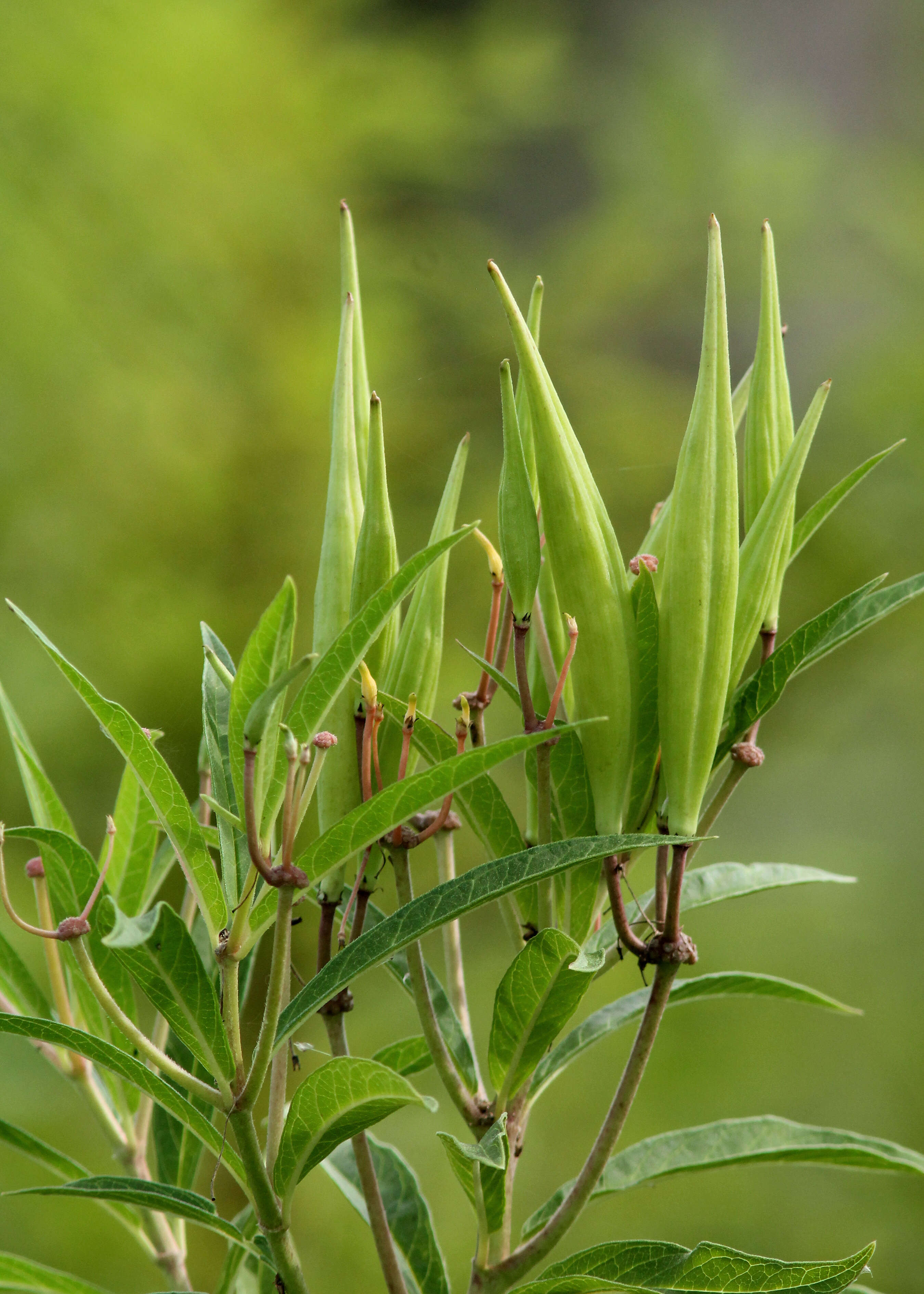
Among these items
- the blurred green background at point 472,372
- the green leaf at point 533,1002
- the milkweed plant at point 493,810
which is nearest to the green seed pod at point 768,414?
the milkweed plant at point 493,810

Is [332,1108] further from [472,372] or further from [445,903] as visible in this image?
[472,372]

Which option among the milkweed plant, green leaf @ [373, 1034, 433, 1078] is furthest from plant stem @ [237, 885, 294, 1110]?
green leaf @ [373, 1034, 433, 1078]

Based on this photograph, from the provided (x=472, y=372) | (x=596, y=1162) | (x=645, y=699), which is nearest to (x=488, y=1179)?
(x=596, y=1162)

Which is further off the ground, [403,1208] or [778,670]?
[778,670]

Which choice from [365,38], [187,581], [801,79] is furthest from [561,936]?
[801,79]

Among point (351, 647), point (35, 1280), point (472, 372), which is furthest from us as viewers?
point (472, 372)

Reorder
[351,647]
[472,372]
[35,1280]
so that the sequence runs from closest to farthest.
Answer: [351,647] < [35,1280] < [472,372]

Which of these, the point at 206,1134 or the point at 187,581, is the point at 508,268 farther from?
the point at 206,1134
